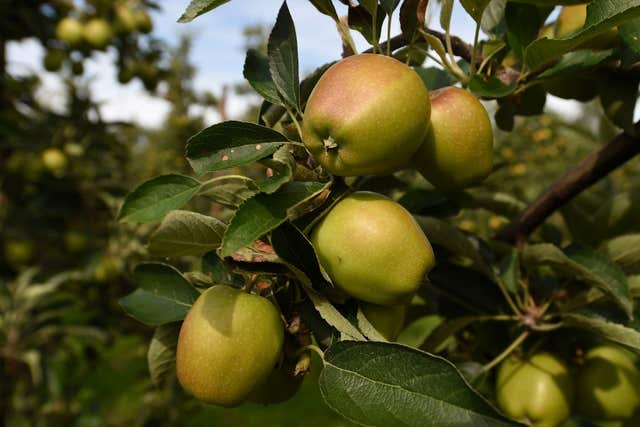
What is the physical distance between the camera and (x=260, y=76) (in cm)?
68

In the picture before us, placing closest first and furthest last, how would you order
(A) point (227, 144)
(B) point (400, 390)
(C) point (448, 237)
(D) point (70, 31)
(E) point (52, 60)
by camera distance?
(B) point (400, 390) → (A) point (227, 144) → (C) point (448, 237) → (D) point (70, 31) → (E) point (52, 60)

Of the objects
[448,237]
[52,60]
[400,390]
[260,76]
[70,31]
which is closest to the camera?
[400,390]

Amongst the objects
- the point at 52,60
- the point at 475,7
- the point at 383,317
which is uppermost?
the point at 475,7

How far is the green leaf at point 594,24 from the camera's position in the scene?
1.71 feet

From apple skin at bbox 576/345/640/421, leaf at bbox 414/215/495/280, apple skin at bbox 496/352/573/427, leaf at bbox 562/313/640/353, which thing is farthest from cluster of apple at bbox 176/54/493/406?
apple skin at bbox 576/345/640/421

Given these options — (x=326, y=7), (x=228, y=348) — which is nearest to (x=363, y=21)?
(x=326, y=7)

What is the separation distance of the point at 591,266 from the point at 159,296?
2.02 feet

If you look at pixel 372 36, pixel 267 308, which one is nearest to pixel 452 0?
pixel 372 36

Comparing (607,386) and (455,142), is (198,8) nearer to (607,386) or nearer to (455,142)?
(455,142)

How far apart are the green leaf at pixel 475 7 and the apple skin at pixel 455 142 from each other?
103 millimetres

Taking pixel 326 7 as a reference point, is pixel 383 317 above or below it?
below

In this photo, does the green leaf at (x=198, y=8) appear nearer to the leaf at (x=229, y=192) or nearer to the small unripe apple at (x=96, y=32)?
the leaf at (x=229, y=192)

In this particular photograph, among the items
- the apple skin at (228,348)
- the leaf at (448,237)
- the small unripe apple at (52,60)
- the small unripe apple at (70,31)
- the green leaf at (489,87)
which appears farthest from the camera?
the small unripe apple at (52,60)

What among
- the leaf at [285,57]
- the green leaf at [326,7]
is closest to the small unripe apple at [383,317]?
the leaf at [285,57]
